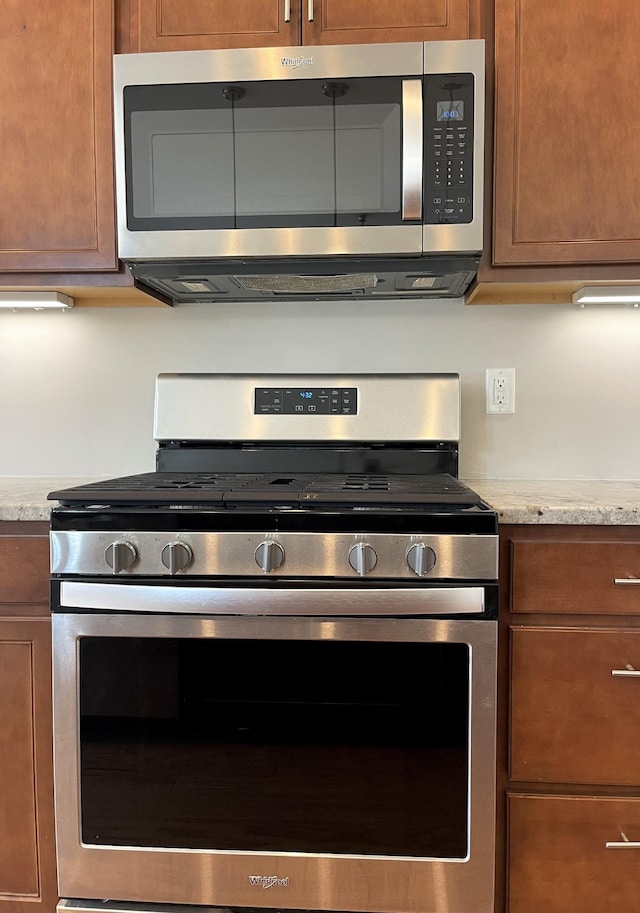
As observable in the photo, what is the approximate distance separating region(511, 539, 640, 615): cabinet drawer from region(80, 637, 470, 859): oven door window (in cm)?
17

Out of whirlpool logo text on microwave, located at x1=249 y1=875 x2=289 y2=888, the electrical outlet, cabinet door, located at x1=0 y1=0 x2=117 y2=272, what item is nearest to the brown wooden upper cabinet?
cabinet door, located at x1=0 y1=0 x2=117 y2=272

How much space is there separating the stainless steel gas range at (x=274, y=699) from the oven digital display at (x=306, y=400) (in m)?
0.46

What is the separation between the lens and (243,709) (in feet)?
3.58

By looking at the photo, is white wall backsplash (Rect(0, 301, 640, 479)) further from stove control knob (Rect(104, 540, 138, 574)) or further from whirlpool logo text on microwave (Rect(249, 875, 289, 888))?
whirlpool logo text on microwave (Rect(249, 875, 289, 888))

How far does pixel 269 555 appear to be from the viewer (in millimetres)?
1039

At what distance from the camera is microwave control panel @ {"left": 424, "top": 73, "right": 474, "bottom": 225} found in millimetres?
1244

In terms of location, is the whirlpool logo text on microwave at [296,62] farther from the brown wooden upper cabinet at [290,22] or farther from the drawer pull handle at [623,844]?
the drawer pull handle at [623,844]

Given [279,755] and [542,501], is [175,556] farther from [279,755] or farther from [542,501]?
[542,501]

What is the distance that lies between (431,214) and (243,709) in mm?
1090

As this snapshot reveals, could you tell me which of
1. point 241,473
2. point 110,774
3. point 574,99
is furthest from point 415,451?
point 110,774

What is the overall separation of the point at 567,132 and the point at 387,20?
47 centimetres

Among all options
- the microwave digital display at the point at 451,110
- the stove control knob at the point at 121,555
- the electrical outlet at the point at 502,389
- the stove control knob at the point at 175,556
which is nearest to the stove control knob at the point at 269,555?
the stove control knob at the point at 175,556

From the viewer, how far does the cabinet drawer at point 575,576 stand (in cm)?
109

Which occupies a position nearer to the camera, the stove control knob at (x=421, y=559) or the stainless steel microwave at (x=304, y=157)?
the stove control knob at (x=421, y=559)
